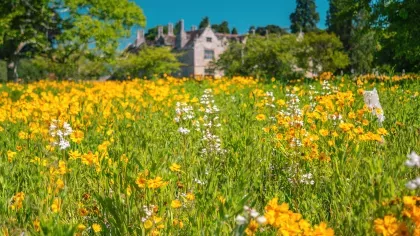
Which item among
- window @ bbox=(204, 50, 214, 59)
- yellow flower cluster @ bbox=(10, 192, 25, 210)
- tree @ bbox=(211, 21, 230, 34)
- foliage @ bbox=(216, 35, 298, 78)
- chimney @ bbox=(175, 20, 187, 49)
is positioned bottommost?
yellow flower cluster @ bbox=(10, 192, 25, 210)

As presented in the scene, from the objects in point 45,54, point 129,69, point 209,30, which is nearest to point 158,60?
point 129,69

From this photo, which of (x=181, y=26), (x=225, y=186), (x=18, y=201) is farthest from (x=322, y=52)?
(x=18, y=201)

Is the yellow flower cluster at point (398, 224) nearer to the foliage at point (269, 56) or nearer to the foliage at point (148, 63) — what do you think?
the foliage at point (269, 56)

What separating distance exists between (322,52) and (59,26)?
23.4 metres

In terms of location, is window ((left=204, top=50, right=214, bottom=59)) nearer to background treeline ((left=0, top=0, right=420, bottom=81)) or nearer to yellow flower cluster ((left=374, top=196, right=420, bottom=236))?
background treeline ((left=0, top=0, right=420, bottom=81))

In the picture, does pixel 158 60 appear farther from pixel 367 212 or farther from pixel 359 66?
pixel 367 212

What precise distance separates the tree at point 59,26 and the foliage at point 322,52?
15.2 metres

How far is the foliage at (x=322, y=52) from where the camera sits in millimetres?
38438

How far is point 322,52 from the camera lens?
4019cm

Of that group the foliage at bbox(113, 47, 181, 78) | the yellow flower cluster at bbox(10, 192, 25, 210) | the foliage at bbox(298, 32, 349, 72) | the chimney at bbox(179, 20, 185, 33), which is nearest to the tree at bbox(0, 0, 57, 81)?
the foliage at bbox(113, 47, 181, 78)

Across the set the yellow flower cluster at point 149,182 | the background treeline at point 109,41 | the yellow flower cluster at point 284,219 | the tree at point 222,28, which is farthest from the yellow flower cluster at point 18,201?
the tree at point 222,28

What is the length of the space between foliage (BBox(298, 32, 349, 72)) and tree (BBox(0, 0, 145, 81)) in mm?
15186

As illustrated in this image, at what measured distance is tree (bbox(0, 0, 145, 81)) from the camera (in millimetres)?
28219

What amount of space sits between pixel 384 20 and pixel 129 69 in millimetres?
36974
